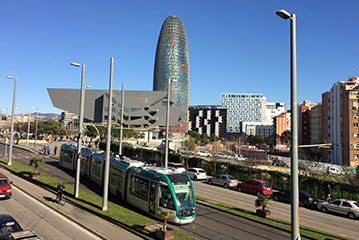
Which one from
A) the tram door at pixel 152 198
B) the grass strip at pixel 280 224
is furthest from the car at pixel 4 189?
the grass strip at pixel 280 224

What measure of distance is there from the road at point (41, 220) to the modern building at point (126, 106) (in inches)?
2603

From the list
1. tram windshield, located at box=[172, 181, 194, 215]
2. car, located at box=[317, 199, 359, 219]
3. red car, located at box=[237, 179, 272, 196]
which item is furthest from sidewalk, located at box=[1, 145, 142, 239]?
red car, located at box=[237, 179, 272, 196]

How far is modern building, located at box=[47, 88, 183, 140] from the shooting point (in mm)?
82500

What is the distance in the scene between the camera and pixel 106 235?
13195 mm

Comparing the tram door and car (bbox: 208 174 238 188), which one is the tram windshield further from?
car (bbox: 208 174 238 188)

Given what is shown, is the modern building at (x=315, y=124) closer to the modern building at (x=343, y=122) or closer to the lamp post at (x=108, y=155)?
the modern building at (x=343, y=122)

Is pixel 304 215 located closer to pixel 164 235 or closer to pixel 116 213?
pixel 164 235

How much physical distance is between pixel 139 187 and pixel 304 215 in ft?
43.5

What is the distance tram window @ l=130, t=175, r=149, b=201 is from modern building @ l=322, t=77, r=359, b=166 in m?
62.2

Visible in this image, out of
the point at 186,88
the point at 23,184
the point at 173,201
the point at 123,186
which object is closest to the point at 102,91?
the point at 23,184

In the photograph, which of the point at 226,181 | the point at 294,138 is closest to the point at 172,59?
the point at 226,181

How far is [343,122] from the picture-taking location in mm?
73938

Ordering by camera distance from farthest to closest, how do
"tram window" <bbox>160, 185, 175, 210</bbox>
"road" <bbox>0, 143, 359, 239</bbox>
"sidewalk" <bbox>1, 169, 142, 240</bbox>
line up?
"road" <bbox>0, 143, 359, 239</bbox>
"tram window" <bbox>160, 185, 175, 210</bbox>
"sidewalk" <bbox>1, 169, 142, 240</bbox>

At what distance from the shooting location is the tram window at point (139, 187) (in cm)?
1690
